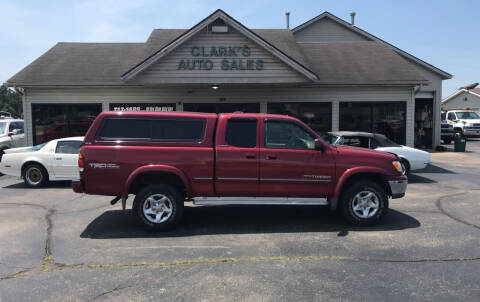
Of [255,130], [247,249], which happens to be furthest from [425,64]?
[247,249]

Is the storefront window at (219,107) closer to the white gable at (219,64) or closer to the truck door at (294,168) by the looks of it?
the white gable at (219,64)

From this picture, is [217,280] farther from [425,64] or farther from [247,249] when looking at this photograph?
[425,64]

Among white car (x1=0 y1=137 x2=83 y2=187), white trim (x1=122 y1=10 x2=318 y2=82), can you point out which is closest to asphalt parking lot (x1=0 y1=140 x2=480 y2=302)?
white car (x1=0 y1=137 x2=83 y2=187)

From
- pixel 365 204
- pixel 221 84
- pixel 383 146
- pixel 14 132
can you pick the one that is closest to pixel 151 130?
pixel 365 204

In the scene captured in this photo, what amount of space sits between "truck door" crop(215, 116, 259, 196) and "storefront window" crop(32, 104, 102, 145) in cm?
1026

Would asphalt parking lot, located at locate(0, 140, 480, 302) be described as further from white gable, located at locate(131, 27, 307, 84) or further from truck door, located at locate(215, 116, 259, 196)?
white gable, located at locate(131, 27, 307, 84)

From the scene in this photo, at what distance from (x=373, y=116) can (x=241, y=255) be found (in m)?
12.2

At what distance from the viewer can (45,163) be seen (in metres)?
10.3

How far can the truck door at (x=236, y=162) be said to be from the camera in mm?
6184

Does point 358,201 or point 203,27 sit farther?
point 203,27

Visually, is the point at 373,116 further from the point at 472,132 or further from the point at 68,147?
the point at 472,132

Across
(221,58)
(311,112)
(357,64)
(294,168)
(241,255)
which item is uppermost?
(357,64)

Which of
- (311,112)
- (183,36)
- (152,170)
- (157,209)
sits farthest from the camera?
(311,112)

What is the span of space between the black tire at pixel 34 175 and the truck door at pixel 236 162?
6446 millimetres
